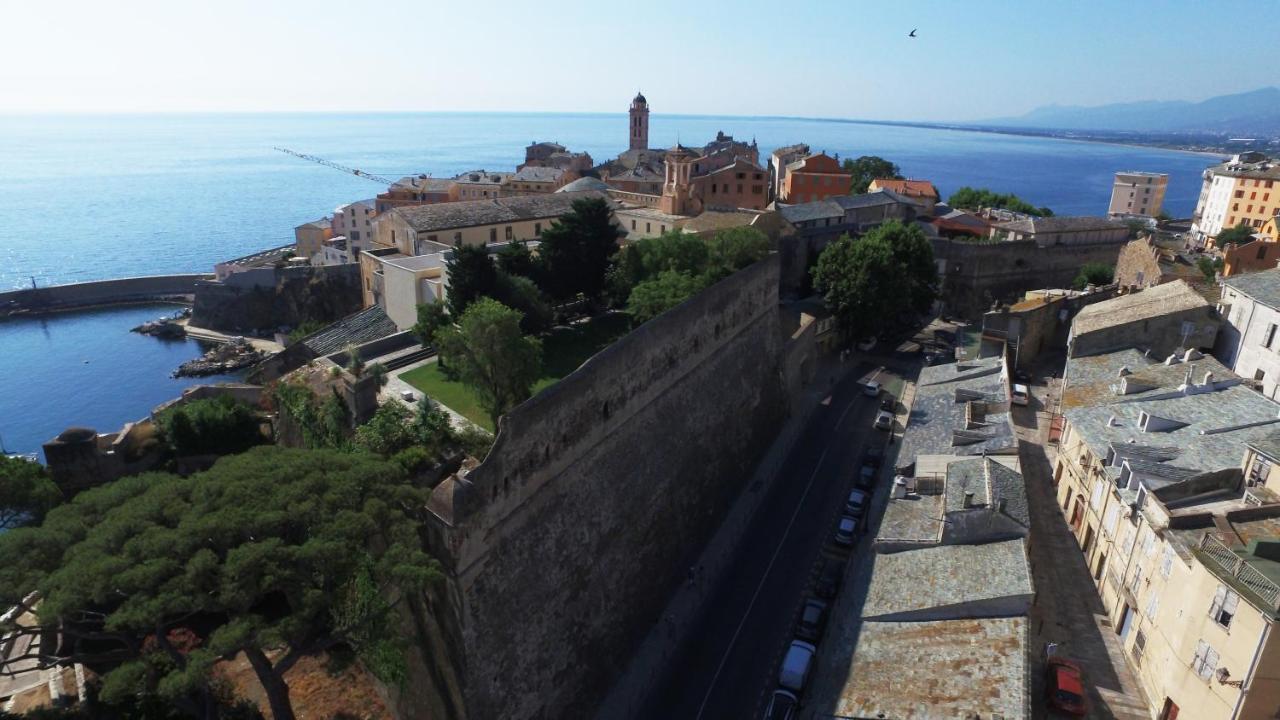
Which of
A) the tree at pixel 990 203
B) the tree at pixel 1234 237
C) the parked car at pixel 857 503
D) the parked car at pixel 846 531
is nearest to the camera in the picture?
the parked car at pixel 846 531

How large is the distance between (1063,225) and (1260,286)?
1944 cm

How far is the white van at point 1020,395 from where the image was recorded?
82.5 ft

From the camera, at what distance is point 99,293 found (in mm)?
60062

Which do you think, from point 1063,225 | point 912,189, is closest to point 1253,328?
point 1063,225

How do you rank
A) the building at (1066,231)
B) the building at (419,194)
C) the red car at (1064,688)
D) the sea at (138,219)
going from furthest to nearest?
the building at (419,194) → the sea at (138,219) → the building at (1066,231) → the red car at (1064,688)

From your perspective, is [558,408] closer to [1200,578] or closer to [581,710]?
[581,710]

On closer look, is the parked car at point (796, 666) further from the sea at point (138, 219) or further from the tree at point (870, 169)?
the tree at point (870, 169)

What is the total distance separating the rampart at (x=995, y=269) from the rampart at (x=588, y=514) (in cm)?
2084

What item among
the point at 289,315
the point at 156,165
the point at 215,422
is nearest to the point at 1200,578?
the point at 215,422

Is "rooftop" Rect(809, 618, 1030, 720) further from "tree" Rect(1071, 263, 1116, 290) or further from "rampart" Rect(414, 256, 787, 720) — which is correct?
"tree" Rect(1071, 263, 1116, 290)

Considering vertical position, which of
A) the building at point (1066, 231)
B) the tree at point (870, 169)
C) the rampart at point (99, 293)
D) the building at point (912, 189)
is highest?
the tree at point (870, 169)

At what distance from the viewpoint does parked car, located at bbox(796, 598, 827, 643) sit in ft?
57.2

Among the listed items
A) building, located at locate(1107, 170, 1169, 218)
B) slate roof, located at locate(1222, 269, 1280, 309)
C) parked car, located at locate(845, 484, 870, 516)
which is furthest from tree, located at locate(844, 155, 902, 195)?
parked car, located at locate(845, 484, 870, 516)

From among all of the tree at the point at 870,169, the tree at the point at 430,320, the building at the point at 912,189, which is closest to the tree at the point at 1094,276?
the building at the point at 912,189
